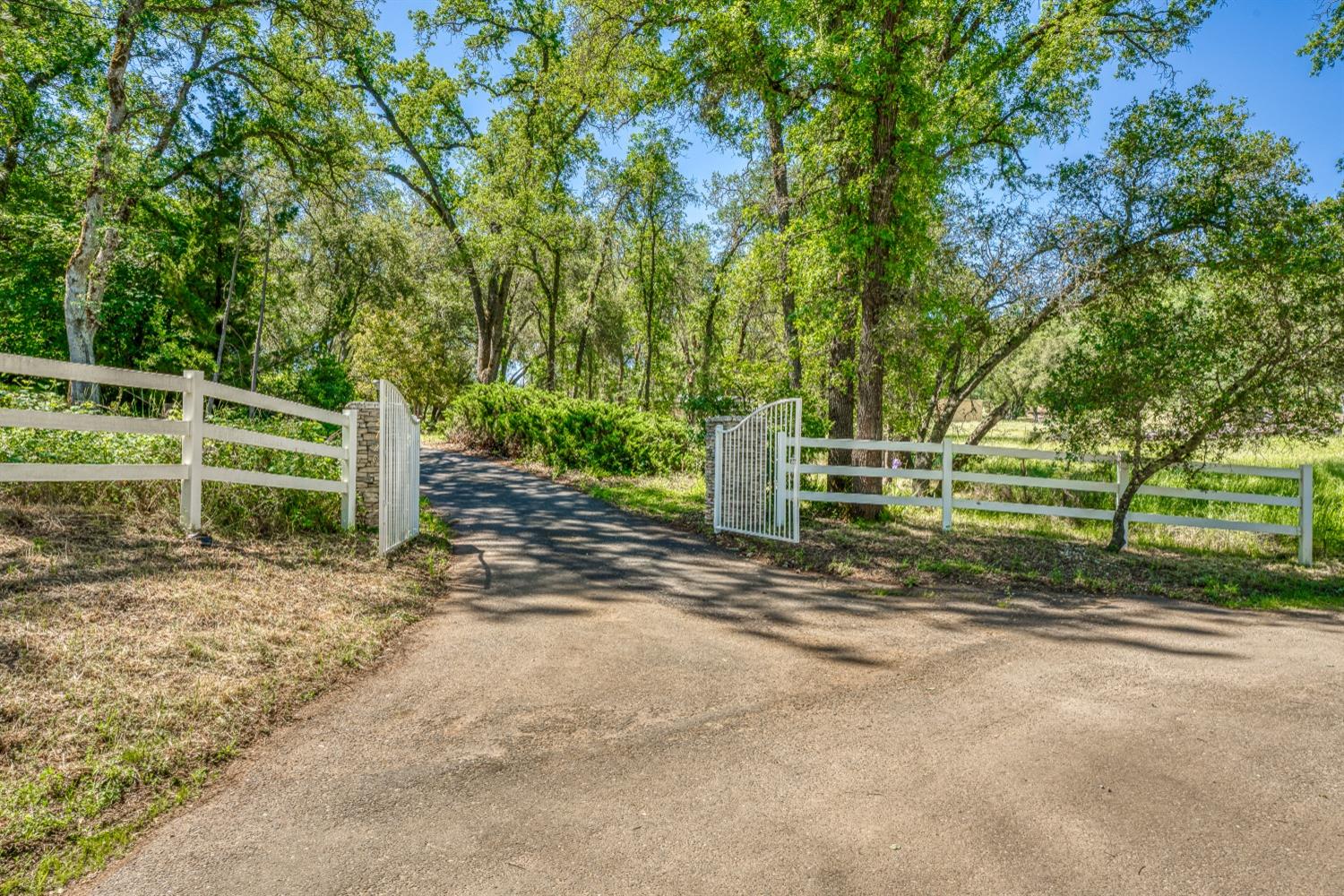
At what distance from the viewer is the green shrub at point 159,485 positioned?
5984mm

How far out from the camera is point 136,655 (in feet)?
12.1

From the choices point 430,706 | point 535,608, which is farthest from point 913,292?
point 430,706

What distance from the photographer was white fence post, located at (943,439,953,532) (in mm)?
9555

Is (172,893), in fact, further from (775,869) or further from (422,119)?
(422,119)

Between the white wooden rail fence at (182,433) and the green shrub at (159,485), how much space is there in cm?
23

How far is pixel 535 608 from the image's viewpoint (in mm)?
5789

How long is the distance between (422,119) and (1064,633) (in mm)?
23085

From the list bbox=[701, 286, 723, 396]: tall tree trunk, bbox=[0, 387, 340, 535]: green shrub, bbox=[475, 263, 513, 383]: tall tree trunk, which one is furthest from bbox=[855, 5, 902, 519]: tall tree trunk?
bbox=[475, 263, 513, 383]: tall tree trunk

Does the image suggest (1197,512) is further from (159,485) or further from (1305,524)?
(159,485)

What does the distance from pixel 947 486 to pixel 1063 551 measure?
5.57ft

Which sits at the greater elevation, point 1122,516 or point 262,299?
point 262,299

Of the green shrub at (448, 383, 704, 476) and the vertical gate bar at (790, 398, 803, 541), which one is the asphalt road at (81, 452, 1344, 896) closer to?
the vertical gate bar at (790, 398, 803, 541)

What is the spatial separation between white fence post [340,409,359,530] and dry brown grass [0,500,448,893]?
1054mm

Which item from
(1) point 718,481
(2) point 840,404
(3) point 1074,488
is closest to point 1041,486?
(3) point 1074,488
